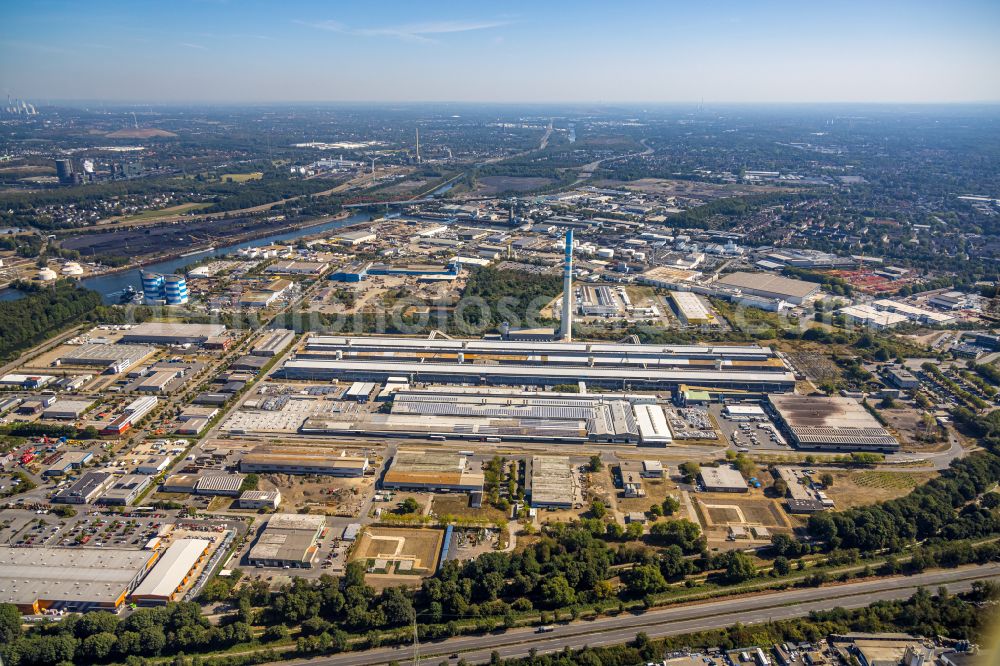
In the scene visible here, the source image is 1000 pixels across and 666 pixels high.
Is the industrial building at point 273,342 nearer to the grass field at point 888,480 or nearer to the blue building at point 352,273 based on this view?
the blue building at point 352,273

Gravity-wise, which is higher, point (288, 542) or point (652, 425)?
point (652, 425)

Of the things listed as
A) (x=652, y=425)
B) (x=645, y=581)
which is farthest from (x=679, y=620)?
(x=652, y=425)

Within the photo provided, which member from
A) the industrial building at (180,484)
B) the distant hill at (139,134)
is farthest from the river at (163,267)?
the distant hill at (139,134)

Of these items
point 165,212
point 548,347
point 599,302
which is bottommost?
point 548,347

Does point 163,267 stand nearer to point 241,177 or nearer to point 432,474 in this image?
point 432,474

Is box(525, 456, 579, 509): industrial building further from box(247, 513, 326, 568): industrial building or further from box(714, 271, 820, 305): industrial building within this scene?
box(714, 271, 820, 305): industrial building

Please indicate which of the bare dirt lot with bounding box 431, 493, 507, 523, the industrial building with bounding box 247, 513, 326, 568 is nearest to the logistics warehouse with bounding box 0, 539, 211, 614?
the industrial building with bounding box 247, 513, 326, 568

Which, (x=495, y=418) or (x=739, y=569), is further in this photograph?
(x=495, y=418)
